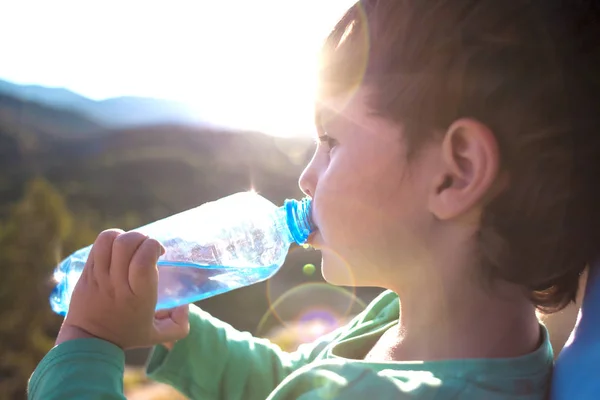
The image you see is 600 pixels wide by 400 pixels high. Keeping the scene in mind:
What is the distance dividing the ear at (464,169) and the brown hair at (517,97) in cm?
1

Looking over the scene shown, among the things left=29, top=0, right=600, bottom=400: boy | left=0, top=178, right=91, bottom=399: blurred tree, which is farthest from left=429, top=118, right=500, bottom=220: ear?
left=0, top=178, right=91, bottom=399: blurred tree

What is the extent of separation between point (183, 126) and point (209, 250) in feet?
9.82

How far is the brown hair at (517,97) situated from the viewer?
77cm

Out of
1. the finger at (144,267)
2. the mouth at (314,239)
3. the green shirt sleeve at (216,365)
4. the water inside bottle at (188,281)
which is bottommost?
the green shirt sleeve at (216,365)

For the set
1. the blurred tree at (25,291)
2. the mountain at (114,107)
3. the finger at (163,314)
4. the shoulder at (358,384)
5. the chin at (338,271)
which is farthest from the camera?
the mountain at (114,107)

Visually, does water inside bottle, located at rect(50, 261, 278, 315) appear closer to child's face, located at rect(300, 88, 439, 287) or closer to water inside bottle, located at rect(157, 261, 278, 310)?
water inside bottle, located at rect(157, 261, 278, 310)

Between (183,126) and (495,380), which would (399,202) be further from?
(183,126)

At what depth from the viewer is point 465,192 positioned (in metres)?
0.81

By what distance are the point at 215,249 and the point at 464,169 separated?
1.96 feet

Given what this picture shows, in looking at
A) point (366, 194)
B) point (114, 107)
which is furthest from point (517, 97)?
point (114, 107)

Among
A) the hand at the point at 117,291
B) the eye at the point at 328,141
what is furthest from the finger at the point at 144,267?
the eye at the point at 328,141

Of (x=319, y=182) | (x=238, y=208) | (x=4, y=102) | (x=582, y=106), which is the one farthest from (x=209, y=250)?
(x=4, y=102)

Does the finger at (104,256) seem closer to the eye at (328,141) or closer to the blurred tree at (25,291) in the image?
the eye at (328,141)

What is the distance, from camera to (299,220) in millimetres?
1011
